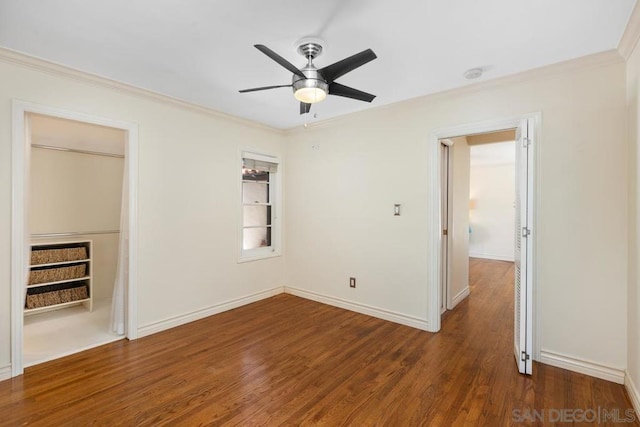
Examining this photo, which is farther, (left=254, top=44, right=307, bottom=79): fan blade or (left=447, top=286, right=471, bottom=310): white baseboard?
(left=447, top=286, right=471, bottom=310): white baseboard

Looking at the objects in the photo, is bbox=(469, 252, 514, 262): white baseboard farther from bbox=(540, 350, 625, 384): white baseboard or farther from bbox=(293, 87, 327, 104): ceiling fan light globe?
bbox=(293, 87, 327, 104): ceiling fan light globe

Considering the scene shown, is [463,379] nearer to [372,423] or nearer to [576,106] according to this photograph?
[372,423]

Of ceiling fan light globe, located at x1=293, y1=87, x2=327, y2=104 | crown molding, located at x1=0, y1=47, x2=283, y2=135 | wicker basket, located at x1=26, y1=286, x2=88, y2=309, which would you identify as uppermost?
crown molding, located at x1=0, y1=47, x2=283, y2=135

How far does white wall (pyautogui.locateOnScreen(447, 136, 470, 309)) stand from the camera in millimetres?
4109

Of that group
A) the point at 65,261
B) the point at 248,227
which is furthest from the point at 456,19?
the point at 65,261

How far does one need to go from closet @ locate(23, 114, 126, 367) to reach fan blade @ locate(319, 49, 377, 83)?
2731 millimetres

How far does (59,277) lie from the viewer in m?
3.72

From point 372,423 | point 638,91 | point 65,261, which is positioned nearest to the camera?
point 372,423

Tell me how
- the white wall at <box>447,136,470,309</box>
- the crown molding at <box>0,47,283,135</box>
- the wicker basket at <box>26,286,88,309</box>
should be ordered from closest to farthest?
the crown molding at <box>0,47,283,135</box>
the wicker basket at <box>26,286,88,309</box>
the white wall at <box>447,136,470,309</box>

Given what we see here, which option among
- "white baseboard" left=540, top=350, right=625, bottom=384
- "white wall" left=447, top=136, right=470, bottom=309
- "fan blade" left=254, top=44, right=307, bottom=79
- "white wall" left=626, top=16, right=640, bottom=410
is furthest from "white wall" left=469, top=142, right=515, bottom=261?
"fan blade" left=254, top=44, right=307, bottom=79

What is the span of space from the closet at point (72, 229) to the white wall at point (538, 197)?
2.59m

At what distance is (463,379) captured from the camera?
2414mm

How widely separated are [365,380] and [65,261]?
12.5 ft

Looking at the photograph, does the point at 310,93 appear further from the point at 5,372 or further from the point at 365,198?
the point at 5,372
